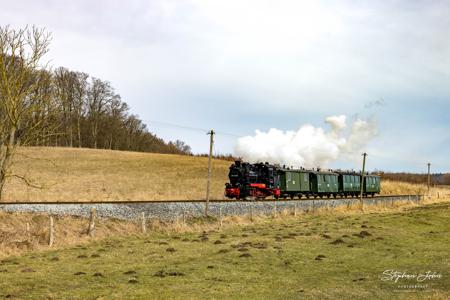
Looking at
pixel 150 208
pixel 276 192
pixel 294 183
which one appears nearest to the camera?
pixel 150 208

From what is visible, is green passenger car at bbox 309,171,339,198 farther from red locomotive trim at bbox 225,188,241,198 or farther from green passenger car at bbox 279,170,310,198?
red locomotive trim at bbox 225,188,241,198

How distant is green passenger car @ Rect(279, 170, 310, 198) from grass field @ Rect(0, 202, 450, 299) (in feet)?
65.2

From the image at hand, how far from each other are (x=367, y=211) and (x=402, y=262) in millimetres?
25669

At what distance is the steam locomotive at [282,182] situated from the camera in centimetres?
4091

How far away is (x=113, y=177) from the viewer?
58.8 metres

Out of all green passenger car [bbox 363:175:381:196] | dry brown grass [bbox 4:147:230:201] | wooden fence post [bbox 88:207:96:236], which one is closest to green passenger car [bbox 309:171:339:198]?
green passenger car [bbox 363:175:381:196]

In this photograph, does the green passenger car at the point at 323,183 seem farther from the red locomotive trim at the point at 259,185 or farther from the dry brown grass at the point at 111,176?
the red locomotive trim at the point at 259,185

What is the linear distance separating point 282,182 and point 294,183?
296 centimetres

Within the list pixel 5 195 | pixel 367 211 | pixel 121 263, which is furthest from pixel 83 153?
pixel 121 263

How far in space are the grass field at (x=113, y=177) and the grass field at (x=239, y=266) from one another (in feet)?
58.8

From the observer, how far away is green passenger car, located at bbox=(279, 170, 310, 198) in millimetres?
45781

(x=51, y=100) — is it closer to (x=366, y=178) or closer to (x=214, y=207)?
(x=214, y=207)

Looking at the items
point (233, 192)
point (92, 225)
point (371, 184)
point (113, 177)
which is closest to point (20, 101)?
point (92, 225)

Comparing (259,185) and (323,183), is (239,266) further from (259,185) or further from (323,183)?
(323,183)
